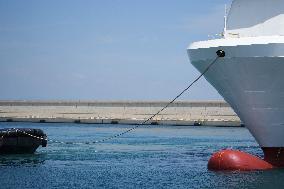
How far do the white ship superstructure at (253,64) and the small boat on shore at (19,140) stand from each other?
13477mm

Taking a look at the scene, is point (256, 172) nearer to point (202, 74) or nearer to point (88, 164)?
point (202, 74)

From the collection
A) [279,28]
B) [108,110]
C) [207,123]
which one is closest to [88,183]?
[279,28]

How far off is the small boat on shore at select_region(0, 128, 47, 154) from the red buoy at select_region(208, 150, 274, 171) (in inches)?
542

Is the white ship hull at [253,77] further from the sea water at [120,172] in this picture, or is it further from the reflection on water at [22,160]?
the reflection on water at [22,160]

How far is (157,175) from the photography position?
85.4 feet

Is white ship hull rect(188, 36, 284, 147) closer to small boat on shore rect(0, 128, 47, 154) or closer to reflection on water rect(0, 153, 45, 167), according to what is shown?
reflection on water rect(0, 153, 45, 167)

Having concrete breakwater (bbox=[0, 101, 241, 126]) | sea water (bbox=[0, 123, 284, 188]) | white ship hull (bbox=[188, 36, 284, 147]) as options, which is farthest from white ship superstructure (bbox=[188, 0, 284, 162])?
concrete breakwater (bbox=[0, 101, 241, 126])

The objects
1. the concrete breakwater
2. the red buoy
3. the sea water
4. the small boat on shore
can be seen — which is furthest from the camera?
the concrete breakwater

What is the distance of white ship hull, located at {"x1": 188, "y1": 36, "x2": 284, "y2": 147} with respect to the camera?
23609 millimetres

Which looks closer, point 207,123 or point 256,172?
point 256,172

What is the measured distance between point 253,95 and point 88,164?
10392 millimetres

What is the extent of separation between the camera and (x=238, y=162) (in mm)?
25797

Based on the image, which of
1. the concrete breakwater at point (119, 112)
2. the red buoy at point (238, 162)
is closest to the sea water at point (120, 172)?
the red buoy at point (238, 162)

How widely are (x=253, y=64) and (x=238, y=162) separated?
464cm
